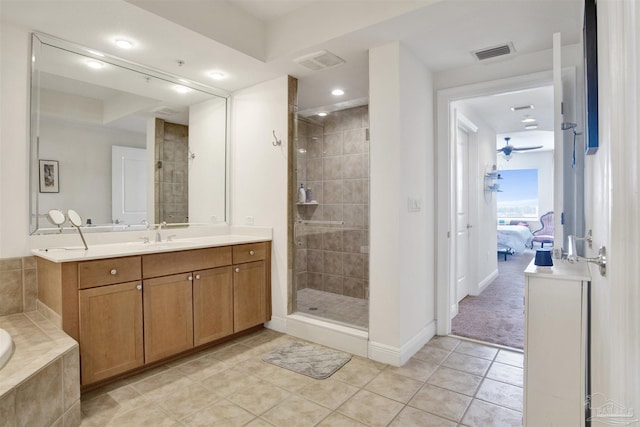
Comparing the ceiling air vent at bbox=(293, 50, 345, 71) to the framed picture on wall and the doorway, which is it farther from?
the framed picture on wall

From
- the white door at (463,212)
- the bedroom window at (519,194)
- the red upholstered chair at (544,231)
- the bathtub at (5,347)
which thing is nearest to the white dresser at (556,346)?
the bathtub at (5,347)

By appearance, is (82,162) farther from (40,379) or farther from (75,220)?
(40,379)

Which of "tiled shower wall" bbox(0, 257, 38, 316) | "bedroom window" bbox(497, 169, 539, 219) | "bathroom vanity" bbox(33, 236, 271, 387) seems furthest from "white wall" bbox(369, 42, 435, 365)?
"bedroom window" bbox(497, 169, 539, 219)

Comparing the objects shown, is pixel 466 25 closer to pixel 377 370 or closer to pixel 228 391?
pixel 377 370

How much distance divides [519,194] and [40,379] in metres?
10.9

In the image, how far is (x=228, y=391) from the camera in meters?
2.11

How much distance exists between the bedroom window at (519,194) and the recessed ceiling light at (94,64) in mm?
9828

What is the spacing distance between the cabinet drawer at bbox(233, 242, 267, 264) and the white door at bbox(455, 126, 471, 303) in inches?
94.7

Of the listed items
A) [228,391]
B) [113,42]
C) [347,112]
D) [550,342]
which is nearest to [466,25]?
[347,112]

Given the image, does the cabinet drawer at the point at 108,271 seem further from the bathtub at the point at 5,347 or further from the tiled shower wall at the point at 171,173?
the tiled shower wall at the point at 171,173

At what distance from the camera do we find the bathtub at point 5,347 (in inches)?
60.5

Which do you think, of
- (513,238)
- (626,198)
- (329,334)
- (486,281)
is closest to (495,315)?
(486,281)

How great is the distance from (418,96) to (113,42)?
2382 mm

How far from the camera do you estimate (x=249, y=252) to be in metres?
3.00
